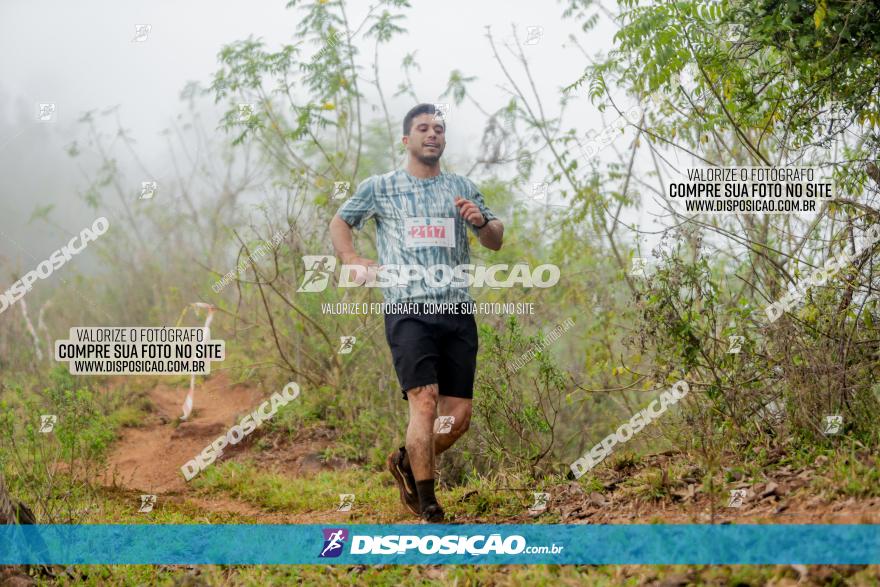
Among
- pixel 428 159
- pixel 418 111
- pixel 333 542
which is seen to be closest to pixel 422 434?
pixel 333 542

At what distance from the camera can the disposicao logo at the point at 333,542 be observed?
4.54m

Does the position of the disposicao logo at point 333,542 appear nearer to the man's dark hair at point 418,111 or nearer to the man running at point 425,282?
the man running at point 425,282

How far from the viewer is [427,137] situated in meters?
5.06

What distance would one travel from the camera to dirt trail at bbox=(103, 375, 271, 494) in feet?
23.8

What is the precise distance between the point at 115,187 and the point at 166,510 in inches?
234

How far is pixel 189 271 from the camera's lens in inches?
425

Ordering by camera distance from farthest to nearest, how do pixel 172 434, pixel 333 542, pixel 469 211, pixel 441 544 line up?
pixel 172 434 → pixel 469 211 → pixel 333 542 → pixel 441 544

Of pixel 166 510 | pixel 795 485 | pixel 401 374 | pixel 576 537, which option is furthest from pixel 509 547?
pixel 166 510

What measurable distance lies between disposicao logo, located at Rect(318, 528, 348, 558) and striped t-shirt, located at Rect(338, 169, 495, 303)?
4.25 feet

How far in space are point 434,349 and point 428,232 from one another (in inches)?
27.1

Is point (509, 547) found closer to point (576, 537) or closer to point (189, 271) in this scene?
point (576, 537)

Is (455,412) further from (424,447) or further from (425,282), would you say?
(425,282)

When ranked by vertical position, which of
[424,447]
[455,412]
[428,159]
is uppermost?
[428,159]

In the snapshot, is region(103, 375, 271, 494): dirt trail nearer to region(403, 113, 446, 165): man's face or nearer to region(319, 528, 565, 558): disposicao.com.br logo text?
region(319, 528, 565, 558): disposicao.com.br logo text
